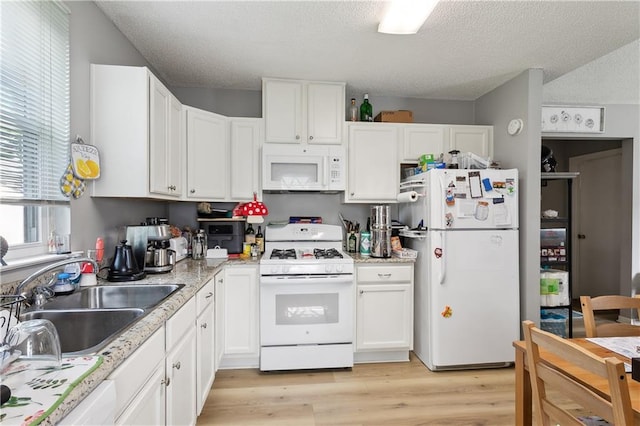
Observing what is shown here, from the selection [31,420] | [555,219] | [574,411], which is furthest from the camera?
[555,219]

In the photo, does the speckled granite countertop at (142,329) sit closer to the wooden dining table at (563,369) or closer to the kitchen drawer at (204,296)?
the kitchen drawer at (204,296)

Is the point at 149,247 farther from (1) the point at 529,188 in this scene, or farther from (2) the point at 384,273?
(1) the point at 529,188

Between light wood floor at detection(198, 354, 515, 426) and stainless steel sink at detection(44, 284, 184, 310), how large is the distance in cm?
89

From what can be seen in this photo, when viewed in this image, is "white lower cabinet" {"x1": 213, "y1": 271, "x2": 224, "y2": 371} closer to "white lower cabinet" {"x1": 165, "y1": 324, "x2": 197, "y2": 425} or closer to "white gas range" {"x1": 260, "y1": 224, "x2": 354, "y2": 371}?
"white gas range" {"x1": 260, "y1": 224, "x2": 354, "y2": 371}

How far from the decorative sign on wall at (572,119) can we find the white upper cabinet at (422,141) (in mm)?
1153

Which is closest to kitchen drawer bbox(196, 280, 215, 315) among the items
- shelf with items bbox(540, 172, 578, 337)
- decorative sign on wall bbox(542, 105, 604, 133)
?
shelf with items bbox(540, 172, 578, 337)

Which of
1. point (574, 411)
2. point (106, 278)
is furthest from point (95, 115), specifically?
point (574, 411)

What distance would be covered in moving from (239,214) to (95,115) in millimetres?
1326

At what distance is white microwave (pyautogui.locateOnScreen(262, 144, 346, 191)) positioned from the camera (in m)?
2.81

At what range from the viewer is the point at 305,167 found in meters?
2.86

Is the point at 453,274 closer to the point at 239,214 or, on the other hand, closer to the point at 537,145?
the point at 537,145

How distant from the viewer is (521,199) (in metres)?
2.71

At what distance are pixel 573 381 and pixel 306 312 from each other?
177 cm

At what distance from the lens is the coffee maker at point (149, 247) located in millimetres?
2072
